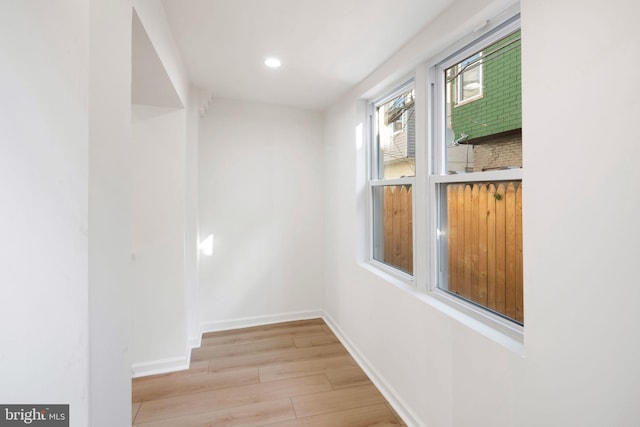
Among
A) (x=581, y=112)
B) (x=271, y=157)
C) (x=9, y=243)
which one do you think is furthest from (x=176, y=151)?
(x=581, y=112)

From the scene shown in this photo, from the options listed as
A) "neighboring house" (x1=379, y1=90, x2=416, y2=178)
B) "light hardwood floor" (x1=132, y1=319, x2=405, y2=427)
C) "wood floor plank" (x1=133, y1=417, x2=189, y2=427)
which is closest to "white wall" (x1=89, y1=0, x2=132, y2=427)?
"wood floor plank" (x1=133, y1=417, x2=189, y2=427)

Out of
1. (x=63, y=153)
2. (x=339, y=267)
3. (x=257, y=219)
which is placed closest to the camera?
(x=63, y=153)

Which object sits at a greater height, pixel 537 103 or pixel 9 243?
pixel 537 103

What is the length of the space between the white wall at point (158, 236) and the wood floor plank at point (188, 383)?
159 millimetres

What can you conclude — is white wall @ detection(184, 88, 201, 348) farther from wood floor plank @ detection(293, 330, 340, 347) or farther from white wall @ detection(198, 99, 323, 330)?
wood floor plank @ detection(293, 330, 340, 347)

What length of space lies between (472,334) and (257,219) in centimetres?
247

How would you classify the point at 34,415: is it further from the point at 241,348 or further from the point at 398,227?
the point at 241,348

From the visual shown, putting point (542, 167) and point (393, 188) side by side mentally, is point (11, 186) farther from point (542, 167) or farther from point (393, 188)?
point (393, 188)

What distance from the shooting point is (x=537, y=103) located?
1.10 meters

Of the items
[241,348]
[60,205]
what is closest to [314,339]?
[241,348]

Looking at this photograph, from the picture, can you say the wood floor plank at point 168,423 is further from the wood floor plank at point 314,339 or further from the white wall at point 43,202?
the white wall at point 43,202

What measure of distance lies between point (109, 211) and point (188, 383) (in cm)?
191

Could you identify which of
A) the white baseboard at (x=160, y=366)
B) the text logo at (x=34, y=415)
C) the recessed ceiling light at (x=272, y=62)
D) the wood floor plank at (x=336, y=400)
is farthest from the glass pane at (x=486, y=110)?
the white baseboard at (x=160, y=366)

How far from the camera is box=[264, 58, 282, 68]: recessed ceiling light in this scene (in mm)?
2231
